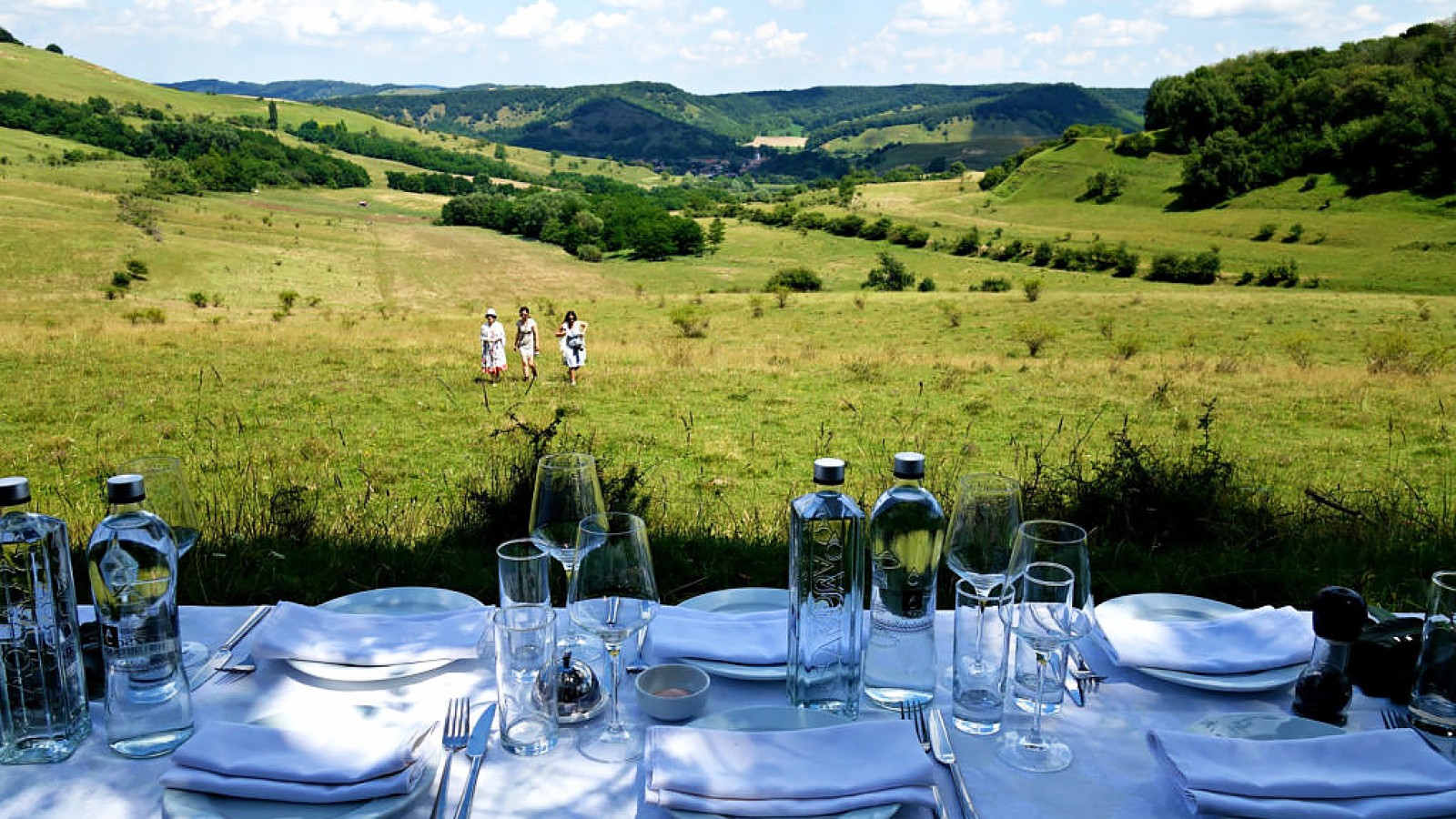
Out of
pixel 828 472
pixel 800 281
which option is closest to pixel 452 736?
pixel 828 472

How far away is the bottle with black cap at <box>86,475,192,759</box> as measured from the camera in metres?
1.70

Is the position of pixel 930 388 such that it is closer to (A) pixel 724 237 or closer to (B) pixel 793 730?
(B) pixel 793 730

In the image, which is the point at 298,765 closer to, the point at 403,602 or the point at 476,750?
the point at 476,750

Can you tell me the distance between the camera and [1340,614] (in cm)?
178

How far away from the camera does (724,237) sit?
281ft

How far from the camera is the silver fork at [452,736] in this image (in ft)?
5.11

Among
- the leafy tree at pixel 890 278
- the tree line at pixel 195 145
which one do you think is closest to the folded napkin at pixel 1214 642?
the leafy tree at pixel 890 278

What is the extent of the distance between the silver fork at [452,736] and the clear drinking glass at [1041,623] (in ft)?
3.15

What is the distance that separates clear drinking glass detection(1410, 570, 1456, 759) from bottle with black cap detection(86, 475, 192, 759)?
2296mm

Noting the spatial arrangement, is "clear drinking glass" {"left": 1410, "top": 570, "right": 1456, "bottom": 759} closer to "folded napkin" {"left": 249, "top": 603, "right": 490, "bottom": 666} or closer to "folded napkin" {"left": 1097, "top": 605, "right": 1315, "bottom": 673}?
"folded napkin" {"left": 1097, "top": 605, "right": 1315, "bottom": 673}

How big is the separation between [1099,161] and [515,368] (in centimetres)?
9570

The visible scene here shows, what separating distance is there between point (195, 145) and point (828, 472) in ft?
433

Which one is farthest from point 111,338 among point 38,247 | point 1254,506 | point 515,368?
point 38,247

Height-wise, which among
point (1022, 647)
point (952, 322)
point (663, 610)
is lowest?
point (952, 322)
